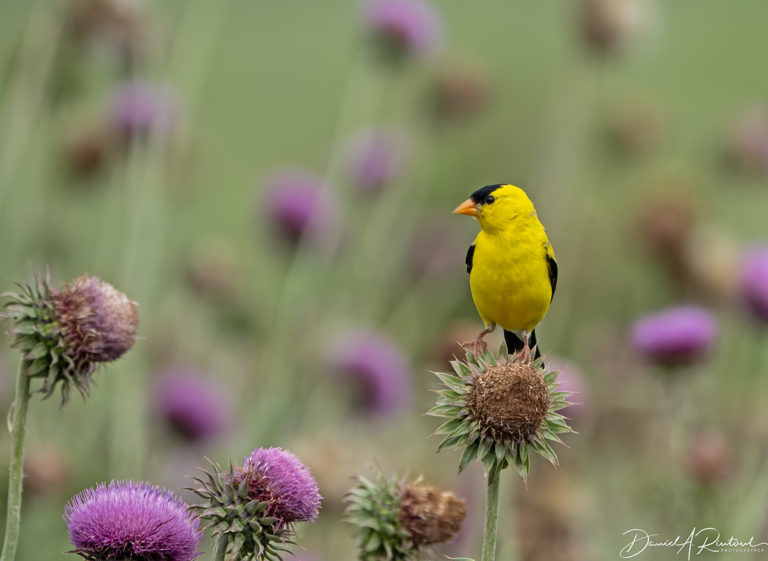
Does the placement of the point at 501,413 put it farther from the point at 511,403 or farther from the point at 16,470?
the point at 16,470

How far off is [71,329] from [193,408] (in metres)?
2.52

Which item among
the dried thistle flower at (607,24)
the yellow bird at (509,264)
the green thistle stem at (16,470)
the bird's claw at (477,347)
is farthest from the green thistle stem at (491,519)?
the dried thistle flower at (607,24)

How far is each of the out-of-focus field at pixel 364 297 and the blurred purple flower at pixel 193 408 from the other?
0.10 m

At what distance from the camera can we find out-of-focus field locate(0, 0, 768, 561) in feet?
13.6

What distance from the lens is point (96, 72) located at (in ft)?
20.6

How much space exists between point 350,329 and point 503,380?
3.50 meters

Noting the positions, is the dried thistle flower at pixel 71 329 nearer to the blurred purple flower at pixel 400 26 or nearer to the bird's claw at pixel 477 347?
the bird's claw at pixel 477 347

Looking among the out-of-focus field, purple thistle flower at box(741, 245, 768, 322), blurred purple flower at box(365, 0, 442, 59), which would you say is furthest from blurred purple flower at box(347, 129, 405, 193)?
purple thistle flower at box(741, 245, 768, 322)

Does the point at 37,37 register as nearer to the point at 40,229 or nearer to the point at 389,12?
the point at 40,229

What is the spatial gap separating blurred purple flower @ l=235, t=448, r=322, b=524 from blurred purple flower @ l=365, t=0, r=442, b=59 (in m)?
4.14

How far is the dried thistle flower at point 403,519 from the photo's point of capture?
2.41 metres

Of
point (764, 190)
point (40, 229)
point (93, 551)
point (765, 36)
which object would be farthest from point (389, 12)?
point (765, 36)
